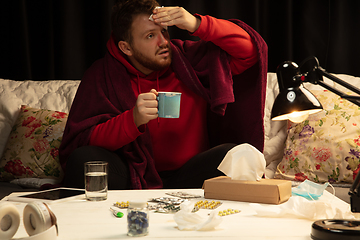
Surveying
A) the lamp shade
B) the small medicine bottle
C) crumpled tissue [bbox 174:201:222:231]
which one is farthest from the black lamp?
the small medicine bottle

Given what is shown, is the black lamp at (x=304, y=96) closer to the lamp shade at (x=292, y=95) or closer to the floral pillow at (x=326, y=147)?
the lamp shade at (x=292, y=95)

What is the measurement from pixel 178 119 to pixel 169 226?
1.05 meters

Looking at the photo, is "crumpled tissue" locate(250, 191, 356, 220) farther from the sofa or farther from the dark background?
the dark background

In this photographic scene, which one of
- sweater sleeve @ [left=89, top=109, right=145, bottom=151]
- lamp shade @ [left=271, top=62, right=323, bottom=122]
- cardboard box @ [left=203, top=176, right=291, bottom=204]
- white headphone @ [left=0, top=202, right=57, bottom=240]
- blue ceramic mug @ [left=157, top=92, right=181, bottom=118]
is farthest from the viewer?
sweater sleeve @ [left=89, top=109, right=145, bottom=151]

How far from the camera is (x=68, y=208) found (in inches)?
38.4

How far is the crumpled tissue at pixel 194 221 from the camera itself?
741mm

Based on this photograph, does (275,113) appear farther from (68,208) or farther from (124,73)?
(124,73)

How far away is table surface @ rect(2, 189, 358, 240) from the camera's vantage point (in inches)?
28.2

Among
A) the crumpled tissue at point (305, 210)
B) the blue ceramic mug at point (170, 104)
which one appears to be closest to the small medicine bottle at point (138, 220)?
the crumpled tissue at point (305, 210)

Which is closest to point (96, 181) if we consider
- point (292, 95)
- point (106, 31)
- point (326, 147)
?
point (292, 95)

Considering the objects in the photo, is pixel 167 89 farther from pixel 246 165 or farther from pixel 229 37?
pixel 246 165

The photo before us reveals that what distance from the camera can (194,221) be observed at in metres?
0.76

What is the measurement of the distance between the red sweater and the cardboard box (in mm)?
558

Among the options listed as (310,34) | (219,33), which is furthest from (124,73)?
(310,34)
